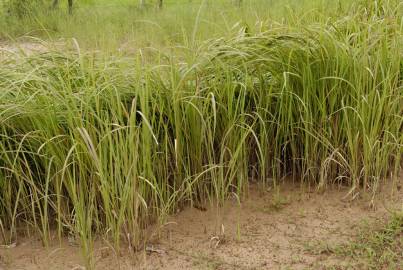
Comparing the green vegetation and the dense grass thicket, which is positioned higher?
the dense grass thicket

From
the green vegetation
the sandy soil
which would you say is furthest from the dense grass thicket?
the green vegetation

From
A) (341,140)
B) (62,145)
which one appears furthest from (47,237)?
(341,140)

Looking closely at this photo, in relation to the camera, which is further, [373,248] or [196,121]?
[196,121]

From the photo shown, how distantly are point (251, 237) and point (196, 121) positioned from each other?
482 millimetres

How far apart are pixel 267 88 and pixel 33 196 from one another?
102cm

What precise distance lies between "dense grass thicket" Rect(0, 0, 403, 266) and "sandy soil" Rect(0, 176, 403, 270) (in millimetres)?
65

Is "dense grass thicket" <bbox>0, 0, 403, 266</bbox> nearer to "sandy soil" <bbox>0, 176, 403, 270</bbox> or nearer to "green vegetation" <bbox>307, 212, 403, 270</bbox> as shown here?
"sandy soil" <bbox>0, 176, 403, 270</bbox>

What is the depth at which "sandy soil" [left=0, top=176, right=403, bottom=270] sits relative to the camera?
6.41ft

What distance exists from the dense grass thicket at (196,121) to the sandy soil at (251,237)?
0.06m

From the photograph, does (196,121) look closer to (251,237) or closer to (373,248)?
(251,237)

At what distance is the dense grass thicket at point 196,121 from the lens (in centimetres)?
199

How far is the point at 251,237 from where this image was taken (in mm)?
2096

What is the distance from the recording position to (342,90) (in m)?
2.32

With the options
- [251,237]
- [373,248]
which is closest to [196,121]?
[251,237]
